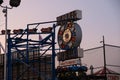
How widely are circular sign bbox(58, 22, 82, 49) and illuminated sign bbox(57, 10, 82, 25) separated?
404 millimetres

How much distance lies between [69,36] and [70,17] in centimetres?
163

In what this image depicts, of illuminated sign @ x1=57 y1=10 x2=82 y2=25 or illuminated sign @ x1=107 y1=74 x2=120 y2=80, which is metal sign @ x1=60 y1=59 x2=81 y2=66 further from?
illuminated sign @ x1=107 y1=74 x2=120 y2=80

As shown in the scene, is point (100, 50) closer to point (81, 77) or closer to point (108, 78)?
point (108, 78)

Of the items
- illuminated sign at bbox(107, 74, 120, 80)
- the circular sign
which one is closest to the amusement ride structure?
the circular sign

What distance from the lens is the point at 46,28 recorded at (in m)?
30.6

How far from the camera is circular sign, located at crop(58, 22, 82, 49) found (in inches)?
1042

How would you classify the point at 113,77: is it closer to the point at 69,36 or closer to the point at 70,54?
the point at 70,54

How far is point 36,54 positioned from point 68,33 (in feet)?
28.7

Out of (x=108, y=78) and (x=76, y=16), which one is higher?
(x=76, y=16)

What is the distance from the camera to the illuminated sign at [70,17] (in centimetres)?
2709

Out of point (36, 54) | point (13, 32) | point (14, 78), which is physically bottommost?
point (14, 78)

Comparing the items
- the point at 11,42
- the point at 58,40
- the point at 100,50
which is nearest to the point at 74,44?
the point at 58,40

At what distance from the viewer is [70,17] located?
2806cm

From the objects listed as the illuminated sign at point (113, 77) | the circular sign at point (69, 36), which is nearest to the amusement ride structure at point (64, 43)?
the circular sign at point (69, 36)
